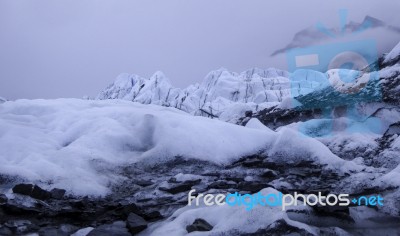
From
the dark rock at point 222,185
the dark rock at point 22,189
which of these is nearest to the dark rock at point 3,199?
the dark rock at point 22,189

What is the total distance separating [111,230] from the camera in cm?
542

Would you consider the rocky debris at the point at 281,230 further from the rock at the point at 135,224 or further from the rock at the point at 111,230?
the rock at the point at 111,230

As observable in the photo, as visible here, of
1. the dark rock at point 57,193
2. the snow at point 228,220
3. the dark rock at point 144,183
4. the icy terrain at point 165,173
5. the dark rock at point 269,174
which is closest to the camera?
the snow at point 228,220

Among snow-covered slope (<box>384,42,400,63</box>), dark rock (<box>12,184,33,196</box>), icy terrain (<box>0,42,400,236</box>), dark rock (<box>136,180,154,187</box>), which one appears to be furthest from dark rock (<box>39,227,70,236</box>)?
snow-covered slope (<box>384,42,400,63</box>)

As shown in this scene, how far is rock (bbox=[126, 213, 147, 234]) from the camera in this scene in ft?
18.1

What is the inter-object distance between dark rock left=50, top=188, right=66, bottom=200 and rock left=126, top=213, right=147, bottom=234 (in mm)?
2110

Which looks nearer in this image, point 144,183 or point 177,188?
point 177,188

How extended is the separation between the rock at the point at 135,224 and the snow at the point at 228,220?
0.09 metres

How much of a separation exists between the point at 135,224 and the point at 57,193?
8.09ft

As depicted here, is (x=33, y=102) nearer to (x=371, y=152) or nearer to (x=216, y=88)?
(x=371, y=152)

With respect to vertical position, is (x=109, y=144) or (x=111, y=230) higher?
(x=109, y=144)

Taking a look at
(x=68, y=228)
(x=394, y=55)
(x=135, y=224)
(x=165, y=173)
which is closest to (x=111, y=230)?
(x=135, y=224)

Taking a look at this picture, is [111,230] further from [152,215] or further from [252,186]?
[252,186]

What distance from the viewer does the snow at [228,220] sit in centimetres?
486
